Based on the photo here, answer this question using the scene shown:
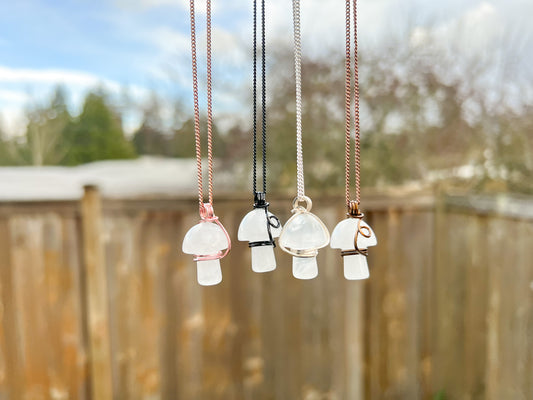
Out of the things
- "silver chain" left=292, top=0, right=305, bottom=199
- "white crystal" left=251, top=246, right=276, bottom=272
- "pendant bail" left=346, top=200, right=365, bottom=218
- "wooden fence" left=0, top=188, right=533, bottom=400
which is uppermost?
"silver chain" left=292, top=0, right=305, bottom=199

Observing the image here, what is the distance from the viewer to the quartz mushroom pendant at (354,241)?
74cm

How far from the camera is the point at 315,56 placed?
6.65 ft

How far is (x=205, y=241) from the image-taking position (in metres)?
0.76

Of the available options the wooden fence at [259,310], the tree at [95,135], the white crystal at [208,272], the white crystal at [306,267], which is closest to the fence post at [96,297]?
the wooden fence at [259,310]

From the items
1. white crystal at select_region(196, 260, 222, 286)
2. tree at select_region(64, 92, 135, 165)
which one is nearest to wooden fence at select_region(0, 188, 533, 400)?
tree at select_region(64, 92, 135, 165)

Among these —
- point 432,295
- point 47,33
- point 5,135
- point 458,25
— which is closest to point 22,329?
point 5,135

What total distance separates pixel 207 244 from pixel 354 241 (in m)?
0.27

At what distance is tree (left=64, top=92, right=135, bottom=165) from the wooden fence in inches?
15.7

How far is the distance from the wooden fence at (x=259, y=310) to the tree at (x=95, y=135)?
0.40m

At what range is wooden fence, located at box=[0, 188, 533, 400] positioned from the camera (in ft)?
5.23

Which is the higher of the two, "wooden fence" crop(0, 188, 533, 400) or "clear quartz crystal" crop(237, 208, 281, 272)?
"clear quartz crystal" crop(237, 208, 281, 272)

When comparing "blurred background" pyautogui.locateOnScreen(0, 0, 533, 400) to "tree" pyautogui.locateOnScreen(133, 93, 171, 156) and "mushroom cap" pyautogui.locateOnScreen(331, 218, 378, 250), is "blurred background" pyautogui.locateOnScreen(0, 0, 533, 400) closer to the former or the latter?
"tree" pyautogui.locateOnScreen(133, 93, 171, 156)

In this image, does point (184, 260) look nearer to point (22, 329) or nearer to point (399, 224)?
point (22, 329)

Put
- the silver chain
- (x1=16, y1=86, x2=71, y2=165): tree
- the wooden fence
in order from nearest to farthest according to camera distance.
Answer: the silver chain
the wooden fence
(x1=16, y1=86, x2=71, y2=165): tree
